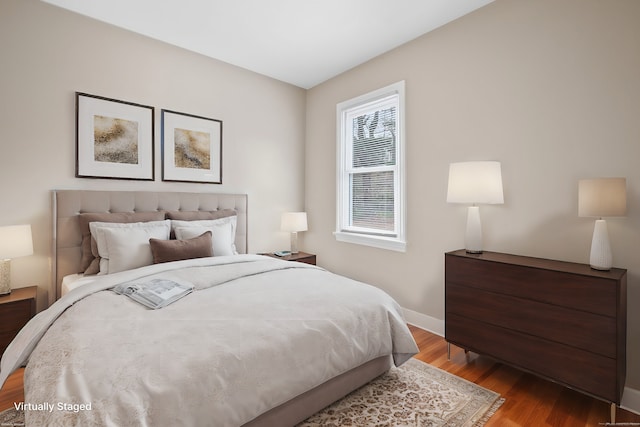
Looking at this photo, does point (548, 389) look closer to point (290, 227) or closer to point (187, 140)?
point (290, 227)

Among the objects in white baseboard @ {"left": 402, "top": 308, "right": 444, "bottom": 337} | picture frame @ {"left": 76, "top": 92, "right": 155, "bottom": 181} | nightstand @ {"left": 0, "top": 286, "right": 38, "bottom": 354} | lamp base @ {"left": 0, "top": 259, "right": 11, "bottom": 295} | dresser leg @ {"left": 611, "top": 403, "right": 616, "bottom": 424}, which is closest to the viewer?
dresser leg @ {"left": 611, "top": 403, "right": 616, "bottom": 424}

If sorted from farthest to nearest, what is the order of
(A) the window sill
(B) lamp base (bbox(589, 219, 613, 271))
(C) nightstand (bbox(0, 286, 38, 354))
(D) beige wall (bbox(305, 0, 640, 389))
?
(A) the window sill < (C) nightstand (bbox(0, 286, 38, 354)) < (D) beige wall (bbox(305, 0, 640, 389)) < (B) lamp base (bbox(589, 219, 613, 271))

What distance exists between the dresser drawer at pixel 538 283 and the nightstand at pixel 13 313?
3084mm

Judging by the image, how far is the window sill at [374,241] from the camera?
316cm

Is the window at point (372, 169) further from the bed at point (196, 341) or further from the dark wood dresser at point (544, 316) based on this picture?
the bed at point (196, 341)

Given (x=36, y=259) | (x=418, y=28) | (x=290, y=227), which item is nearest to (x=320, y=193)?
(x=290, y=227)

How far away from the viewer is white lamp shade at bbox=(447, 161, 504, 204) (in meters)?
2.21

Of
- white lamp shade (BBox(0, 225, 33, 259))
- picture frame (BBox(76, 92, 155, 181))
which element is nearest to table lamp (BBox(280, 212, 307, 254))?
picture frame (BBox(76, 92, 155, 181))

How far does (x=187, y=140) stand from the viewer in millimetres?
3285

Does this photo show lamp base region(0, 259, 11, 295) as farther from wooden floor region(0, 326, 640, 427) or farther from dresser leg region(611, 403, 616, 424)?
dresser leg region(611, 403, 616, 424)

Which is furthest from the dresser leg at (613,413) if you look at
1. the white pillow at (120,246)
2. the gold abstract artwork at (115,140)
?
the gold abstract artwork at (115,140)

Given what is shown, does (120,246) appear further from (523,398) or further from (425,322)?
(523,398)

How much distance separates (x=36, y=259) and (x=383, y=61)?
144 inches

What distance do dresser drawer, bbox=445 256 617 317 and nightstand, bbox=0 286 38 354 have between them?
121 inches
